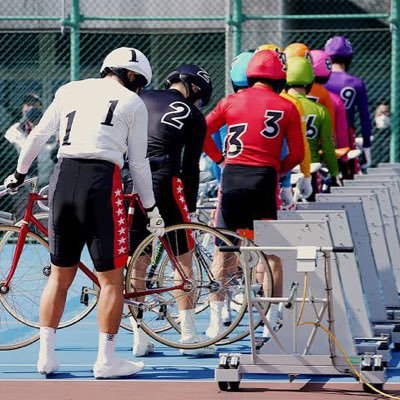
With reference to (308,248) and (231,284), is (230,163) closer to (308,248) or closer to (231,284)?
(231,284)

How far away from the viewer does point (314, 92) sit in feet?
42.8

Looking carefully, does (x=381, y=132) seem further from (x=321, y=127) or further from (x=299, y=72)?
(x=299, y=72)

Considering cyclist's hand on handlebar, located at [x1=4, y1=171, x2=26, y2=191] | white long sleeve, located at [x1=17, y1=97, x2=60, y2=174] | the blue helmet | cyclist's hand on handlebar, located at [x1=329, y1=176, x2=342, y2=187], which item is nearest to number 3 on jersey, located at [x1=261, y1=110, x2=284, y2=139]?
the blue helmet

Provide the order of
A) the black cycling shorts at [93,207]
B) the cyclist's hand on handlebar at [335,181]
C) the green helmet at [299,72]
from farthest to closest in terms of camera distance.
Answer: the cyclist's hand on handlebar at [335,181] < the green helmet at [299,72] < the black cycling shorts at [93,207]

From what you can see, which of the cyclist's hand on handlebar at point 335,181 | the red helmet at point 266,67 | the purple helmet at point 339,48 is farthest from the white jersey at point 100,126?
the purple helmet at point 339,48

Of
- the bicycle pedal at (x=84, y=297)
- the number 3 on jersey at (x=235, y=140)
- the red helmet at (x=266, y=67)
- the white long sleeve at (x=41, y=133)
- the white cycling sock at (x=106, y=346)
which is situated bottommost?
the white cycling sock at (x=106, y=346)

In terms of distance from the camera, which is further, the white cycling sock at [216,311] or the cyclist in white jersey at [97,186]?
the white cycling sock at [216,311]

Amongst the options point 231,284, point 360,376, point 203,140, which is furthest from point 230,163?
point 360,376

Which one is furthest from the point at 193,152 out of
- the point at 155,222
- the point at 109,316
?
the point at 109,316

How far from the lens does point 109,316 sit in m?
8.57

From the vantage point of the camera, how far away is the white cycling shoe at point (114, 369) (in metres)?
8.64

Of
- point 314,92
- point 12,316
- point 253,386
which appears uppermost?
point 314,92

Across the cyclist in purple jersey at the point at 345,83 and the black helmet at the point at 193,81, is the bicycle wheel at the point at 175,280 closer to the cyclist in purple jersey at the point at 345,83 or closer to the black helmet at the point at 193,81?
the black helmet at the point at 193,81

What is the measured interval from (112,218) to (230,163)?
184 cm
